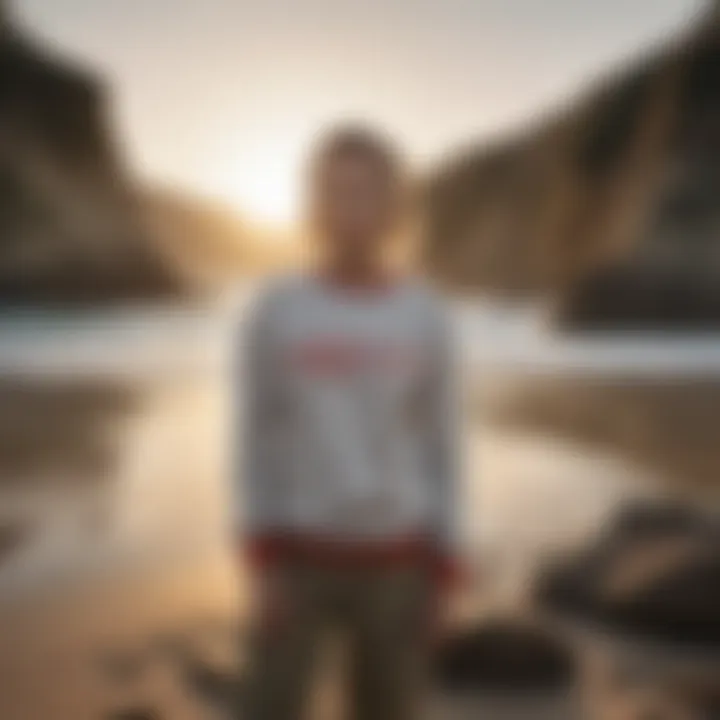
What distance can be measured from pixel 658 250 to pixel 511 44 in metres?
0.28

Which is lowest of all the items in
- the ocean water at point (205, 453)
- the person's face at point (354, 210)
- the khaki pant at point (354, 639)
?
the khaki pant at point (354, 639)

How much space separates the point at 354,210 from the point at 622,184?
1.10ft

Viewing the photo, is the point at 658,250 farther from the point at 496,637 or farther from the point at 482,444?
the point at 496,637

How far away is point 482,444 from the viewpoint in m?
1.24

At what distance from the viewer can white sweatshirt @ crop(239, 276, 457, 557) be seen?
3.60 feet

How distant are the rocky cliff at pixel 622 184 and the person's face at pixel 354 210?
0.16m

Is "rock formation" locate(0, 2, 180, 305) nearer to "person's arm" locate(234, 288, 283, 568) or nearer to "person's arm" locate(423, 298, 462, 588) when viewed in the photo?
"person's arm" locate(234, 288, 283, 568)

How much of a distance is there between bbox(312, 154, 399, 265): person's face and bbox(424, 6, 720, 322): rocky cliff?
16 cm

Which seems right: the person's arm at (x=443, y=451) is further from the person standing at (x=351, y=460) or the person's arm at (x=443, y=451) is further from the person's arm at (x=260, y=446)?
the person's arm at (x=260, y=446)

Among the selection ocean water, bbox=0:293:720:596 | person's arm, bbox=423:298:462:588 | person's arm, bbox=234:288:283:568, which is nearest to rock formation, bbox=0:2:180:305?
ocean water, bbox=0:293:720:596

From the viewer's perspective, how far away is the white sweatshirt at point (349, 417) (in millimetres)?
1098

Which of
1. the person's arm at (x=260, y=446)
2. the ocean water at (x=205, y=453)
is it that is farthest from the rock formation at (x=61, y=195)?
the person's arm at (x=260, y=446)

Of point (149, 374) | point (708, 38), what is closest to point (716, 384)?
point (708, 38)

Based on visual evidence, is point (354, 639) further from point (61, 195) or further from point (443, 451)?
point (61, 195)
